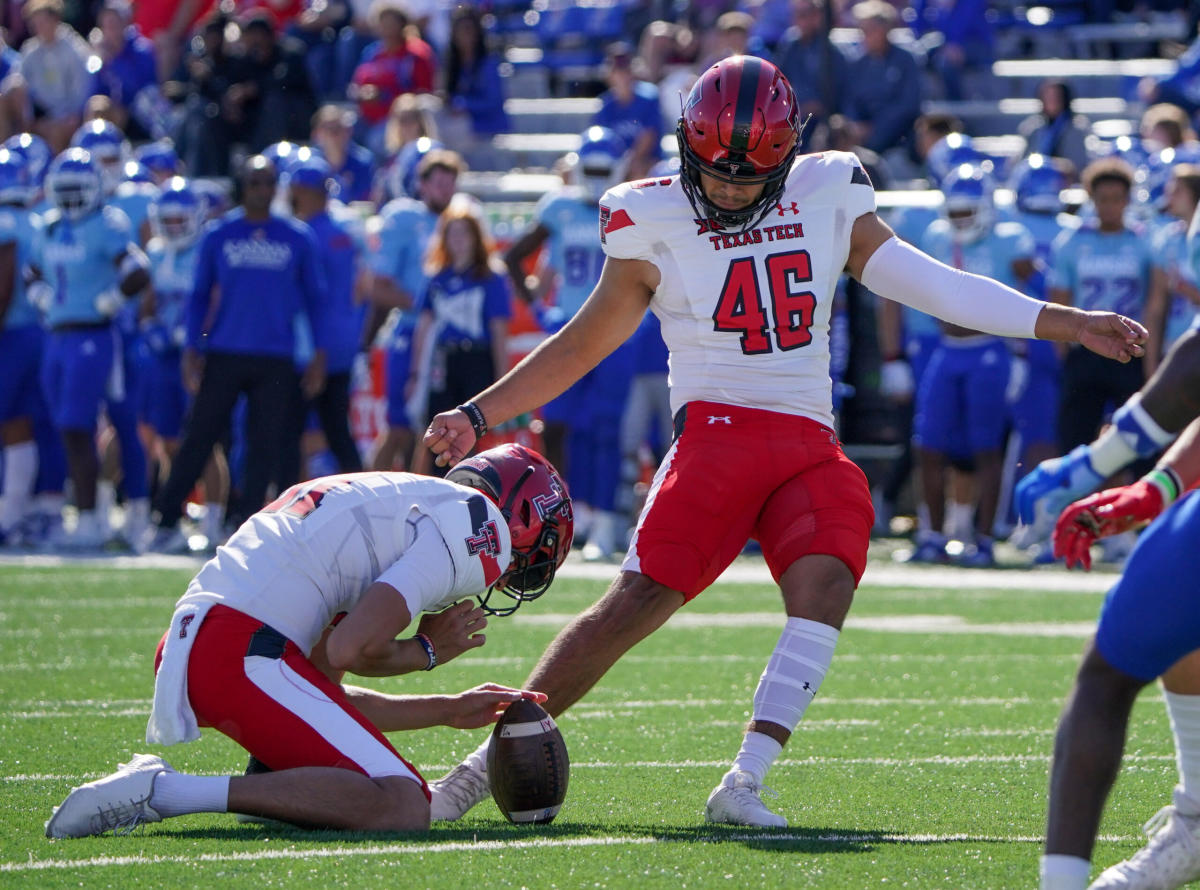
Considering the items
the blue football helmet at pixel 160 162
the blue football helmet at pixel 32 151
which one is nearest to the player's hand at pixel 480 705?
the blue football helmet at pixel 32 151

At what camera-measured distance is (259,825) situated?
15.0 ft

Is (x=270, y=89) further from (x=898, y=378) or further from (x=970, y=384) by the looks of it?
(x=970, y=384)

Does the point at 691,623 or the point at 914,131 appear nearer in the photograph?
the point at 691,623

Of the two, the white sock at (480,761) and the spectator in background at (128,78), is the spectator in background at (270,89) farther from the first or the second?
the white sock at (480,761)

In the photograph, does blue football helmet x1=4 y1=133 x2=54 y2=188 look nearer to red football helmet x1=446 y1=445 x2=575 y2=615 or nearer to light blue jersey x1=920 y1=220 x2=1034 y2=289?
light blue jersey x1=920 y1=220 x2=1034 y2=289

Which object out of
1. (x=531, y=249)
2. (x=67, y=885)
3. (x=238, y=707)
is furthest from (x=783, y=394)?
(x=531, y=249)

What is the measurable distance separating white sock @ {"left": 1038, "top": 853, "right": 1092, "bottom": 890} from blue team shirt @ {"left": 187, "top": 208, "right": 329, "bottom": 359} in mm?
8517

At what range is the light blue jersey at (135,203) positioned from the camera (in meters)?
13.4

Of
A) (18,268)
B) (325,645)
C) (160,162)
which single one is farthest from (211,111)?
(325,645)

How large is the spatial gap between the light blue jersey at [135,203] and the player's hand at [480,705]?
30.5ft

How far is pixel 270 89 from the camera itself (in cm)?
1593

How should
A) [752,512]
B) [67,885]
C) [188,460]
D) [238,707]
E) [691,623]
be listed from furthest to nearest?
[188,460]
[691,623]
[752,512]
[238,707]
[67,885]

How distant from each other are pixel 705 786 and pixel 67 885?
183 centimetres

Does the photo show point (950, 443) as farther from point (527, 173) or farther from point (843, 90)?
point (527, 173)
